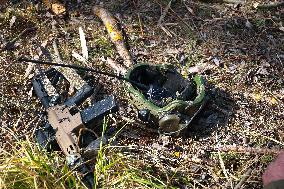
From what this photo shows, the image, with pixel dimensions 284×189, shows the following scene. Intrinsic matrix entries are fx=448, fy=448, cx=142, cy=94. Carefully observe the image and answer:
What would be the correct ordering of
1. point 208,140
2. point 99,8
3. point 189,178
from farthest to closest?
point 99,8, point 208,140, point 189,178

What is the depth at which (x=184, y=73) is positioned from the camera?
4.16m

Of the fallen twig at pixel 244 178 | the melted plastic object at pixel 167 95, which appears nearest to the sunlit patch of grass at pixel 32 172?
the melted plastic object at pixel 167 95

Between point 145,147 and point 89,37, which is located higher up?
point 89,37

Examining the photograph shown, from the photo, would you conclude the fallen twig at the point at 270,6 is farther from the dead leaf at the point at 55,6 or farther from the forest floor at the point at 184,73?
the dead leaf at the point at 55,6

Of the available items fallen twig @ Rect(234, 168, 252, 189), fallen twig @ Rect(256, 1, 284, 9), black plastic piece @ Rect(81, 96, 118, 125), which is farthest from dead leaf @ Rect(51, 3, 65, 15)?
fallen twig @ Rect(234, 168, 252, 189)

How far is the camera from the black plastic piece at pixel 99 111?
3426 mm

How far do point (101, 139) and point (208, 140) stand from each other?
3.08 ft

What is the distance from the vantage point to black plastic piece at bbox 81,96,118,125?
3426 millimetres

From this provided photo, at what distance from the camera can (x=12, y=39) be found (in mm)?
4324

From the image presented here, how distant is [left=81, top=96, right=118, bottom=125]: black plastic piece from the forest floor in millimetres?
272

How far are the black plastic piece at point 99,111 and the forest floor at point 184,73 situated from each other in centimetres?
27

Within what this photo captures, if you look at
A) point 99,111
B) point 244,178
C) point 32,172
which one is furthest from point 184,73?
point 32,172

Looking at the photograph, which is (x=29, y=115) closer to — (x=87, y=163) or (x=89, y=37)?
(x=87, y=163)

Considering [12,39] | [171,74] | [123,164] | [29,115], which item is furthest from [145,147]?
[12,39]
